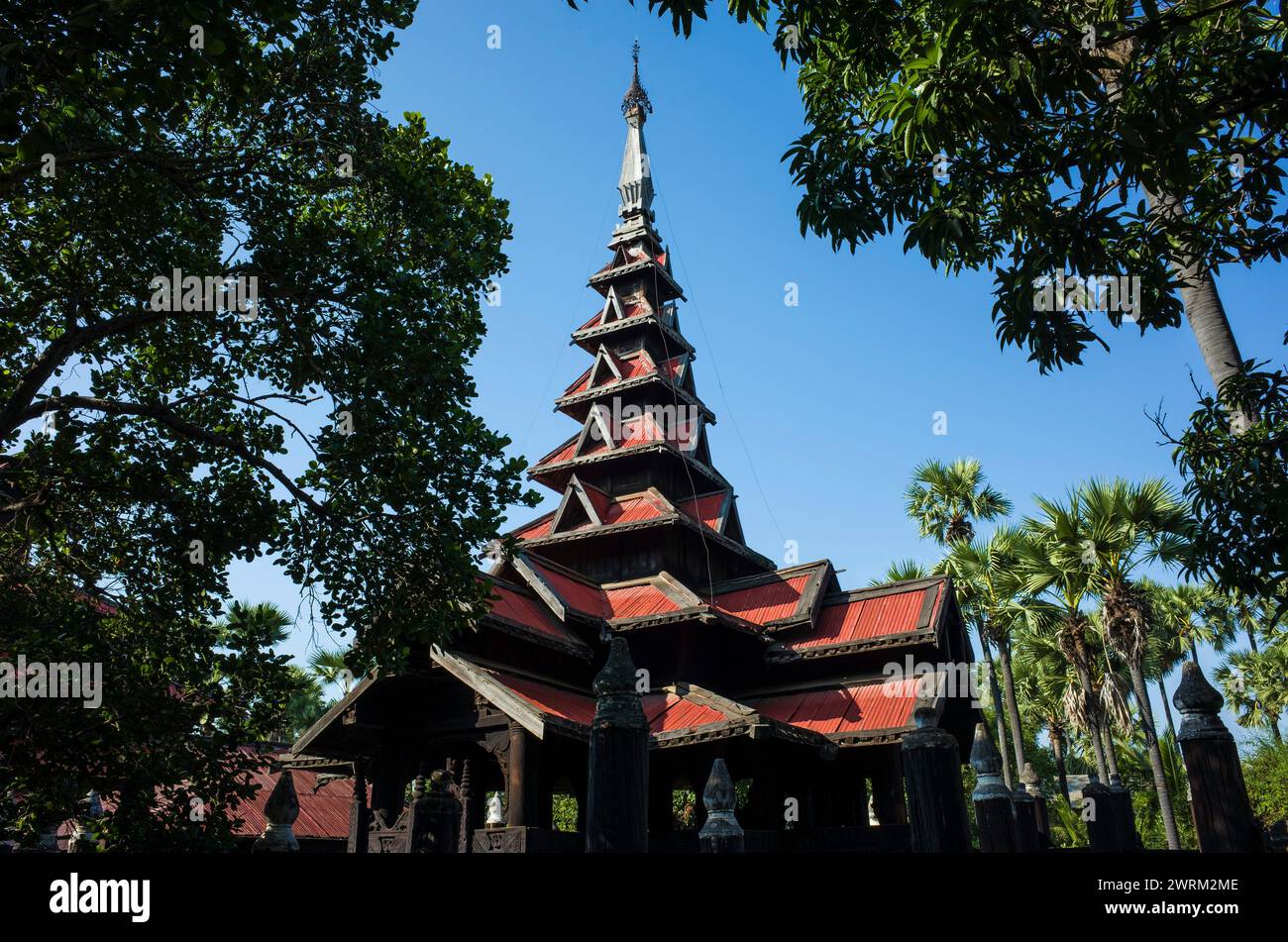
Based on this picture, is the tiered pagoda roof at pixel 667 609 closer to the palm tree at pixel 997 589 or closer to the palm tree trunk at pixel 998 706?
the palm tree at pixel 997 589

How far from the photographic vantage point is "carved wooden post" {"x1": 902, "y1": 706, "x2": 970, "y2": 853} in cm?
535

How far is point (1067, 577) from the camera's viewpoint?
22219mm

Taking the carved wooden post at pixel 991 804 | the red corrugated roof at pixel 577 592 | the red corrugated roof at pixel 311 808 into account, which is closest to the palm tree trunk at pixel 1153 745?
the red corrugated roof at pixel 577 592

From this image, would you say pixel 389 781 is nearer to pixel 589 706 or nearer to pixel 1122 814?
pixel 589 706

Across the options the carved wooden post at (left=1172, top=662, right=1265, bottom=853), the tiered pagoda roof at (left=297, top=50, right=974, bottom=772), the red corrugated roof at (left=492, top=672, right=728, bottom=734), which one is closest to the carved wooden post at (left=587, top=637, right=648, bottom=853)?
the carved wooden post at (left=1172, top=662, right=1265, bottom=853)

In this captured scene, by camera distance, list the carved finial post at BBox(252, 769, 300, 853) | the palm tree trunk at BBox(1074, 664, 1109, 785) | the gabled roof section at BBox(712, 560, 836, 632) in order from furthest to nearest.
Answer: the palm tree trunk at BBox(1074, 664, 1109, 785) < the gabled roof section at BBox(712, 560, 836, 632) < the carved finial post at BBox(252, 769, 300, 853)

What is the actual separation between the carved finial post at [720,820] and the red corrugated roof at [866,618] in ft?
35.3

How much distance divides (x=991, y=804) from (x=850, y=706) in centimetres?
895

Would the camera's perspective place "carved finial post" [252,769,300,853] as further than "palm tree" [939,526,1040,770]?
No

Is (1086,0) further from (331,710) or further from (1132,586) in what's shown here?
(1132,586)

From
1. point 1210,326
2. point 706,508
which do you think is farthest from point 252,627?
point 706,508

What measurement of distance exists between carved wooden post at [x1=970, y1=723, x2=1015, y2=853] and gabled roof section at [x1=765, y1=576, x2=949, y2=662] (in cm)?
856

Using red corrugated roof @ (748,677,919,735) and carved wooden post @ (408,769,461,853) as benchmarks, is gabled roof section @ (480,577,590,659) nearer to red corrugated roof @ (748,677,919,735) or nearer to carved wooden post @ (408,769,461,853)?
red corrugated roof @ (748,677,919,735)
